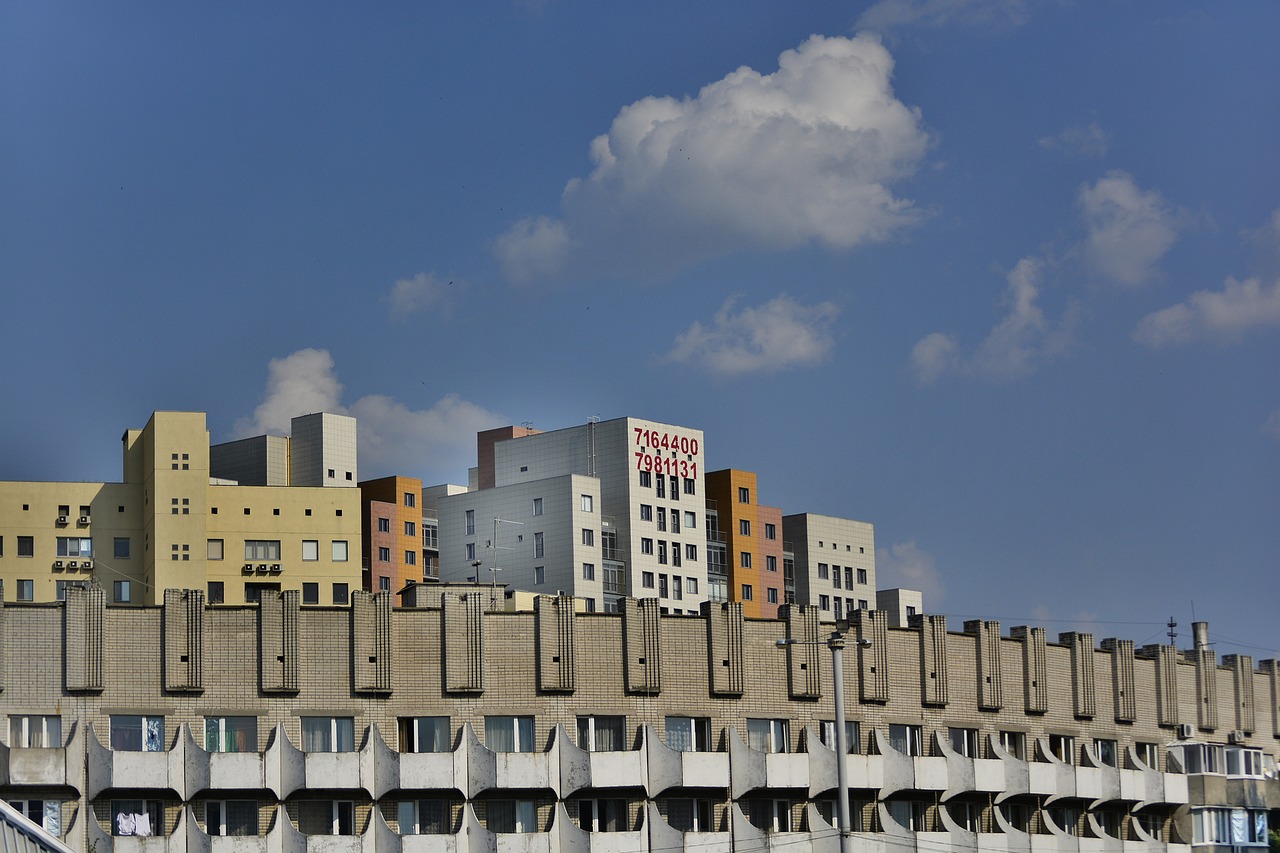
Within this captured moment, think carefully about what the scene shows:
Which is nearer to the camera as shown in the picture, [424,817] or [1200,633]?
[424,817]

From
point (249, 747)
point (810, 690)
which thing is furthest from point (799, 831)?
point (249, 747)

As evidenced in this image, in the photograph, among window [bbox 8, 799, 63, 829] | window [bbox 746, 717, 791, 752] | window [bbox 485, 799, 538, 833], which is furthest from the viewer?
window [bbox 746, 717, 791, 752]

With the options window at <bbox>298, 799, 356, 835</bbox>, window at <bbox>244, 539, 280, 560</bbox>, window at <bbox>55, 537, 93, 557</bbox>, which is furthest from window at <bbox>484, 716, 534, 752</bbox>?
window at <bbox>55, 537, 93, 557</bbox>

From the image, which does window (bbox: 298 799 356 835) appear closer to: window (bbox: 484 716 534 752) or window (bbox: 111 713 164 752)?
window (bbox: 111 713 164 752)

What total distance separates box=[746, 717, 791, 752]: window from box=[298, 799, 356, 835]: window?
55.3 ft

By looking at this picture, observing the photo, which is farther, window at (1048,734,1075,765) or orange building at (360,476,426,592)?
orange building at (360,476,426,592)

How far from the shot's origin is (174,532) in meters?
142

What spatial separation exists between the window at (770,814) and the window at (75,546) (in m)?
72.8

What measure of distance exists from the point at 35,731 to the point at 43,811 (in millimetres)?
3263

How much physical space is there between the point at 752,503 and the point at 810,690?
92.4 metres


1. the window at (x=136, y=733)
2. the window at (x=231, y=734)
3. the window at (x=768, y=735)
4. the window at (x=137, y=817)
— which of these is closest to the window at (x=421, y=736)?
the window at (x=231, y=734)

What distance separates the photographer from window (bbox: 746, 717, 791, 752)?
86.5 m

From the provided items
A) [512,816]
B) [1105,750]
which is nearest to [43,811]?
[512,816]

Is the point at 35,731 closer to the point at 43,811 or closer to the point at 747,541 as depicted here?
the point at 43,811
